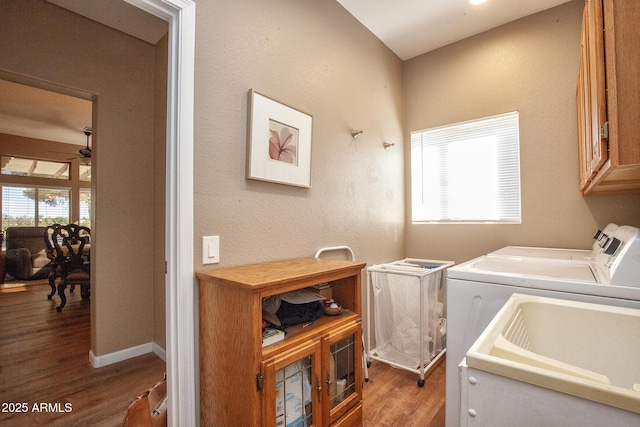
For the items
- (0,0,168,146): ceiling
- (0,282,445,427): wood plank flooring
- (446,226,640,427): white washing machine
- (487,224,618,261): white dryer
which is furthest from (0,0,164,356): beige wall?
(487,224,618,261): white dryer

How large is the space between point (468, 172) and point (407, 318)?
1374mm

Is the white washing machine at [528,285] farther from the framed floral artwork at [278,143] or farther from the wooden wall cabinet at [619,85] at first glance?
the framed floral artwork at [278,143]

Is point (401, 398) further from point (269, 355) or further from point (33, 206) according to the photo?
point (33, 206)

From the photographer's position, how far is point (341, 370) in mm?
1481

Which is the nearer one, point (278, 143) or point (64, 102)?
point (278, 143)

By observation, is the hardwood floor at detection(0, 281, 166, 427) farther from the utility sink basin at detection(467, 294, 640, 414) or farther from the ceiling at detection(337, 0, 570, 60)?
the ceiling at detection(337, 0, 570, 60)

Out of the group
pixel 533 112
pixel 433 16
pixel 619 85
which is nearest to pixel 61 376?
pixel 619 85

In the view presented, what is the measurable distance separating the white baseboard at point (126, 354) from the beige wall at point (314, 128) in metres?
1.57

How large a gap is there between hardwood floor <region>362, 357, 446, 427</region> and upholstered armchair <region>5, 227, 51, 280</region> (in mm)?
6543

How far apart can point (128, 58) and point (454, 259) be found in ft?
10.7

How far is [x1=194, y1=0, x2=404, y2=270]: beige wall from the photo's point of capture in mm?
1436

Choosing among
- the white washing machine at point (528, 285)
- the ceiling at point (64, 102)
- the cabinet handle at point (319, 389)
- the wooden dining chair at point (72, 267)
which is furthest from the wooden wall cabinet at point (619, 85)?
the wooden dining chair at point (72, 267)

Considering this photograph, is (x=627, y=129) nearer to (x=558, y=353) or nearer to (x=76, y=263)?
(x=558, y=353)

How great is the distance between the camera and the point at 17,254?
5.43 metres
